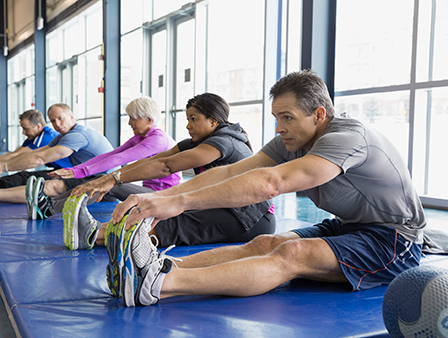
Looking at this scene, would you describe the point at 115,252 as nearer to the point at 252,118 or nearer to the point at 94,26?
the point at 252,118

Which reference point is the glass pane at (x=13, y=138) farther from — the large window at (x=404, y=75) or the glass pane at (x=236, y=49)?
the large window at (x=404, y=75)

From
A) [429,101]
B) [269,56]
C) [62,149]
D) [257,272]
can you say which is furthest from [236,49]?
[257,272]

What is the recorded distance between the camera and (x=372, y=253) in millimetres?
1802

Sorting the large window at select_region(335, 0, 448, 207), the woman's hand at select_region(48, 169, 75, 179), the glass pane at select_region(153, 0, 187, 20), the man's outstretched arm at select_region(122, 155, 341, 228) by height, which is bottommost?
the woman's hand at select_region(48, 169, 75, 179)

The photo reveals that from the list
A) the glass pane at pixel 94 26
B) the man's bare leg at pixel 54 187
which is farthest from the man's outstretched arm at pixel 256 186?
the glass pane at pixel 94 26

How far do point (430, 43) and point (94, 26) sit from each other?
8910 millimetres

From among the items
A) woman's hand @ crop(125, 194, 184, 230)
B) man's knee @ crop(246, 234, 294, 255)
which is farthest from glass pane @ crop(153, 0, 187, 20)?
woman's hand @ crop(125, 194, 184, 230)

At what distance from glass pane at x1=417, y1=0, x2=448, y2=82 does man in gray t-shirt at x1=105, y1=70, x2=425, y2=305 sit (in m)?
3.25

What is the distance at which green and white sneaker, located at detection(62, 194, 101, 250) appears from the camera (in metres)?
2.47

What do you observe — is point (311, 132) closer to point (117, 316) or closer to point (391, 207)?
point (391, 207)

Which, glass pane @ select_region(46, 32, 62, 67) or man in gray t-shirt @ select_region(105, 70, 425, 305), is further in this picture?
glass pane @ select_region(46, 32, 62, 67)

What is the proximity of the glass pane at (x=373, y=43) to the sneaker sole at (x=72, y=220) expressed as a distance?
3815mm

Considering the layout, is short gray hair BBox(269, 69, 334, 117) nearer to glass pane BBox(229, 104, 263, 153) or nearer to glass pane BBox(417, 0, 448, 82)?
glass pane BBox(417, 0, 448, 82)

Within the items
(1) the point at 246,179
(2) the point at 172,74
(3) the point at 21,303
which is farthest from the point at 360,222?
(2) the point at 172,74
